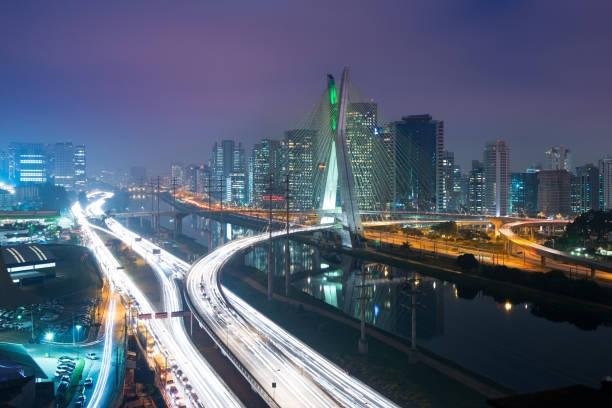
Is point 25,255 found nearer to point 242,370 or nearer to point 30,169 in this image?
point 242,370

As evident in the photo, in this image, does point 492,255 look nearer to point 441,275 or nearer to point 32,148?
point 441,275

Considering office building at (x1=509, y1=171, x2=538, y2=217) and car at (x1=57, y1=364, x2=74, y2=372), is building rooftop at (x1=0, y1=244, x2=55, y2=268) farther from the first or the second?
office building at (x1=509, y1=171, x2=538, y2=217)

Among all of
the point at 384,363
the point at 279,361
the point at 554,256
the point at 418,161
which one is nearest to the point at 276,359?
the point at 279,361

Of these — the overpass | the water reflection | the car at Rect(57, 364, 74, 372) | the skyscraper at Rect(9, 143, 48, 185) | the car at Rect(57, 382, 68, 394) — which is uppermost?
the skyscraper at Rect(9, 143, 48, 185)

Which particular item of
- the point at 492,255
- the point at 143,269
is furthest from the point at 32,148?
the point at 492,255

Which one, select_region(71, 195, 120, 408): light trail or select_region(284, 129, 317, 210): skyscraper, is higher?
select_region(284, 129, 317, 210): skyscraper

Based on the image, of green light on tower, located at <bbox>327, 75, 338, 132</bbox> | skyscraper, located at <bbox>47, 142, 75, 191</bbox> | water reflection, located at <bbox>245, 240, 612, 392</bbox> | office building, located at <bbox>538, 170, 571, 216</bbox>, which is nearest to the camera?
water reflection, located at <bbox>245, 240, 612, 392</bbox>

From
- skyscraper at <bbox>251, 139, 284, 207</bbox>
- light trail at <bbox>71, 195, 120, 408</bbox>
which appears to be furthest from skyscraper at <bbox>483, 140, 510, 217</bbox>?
light trail at <bbox>71, 195, 120, 408</bbox>
